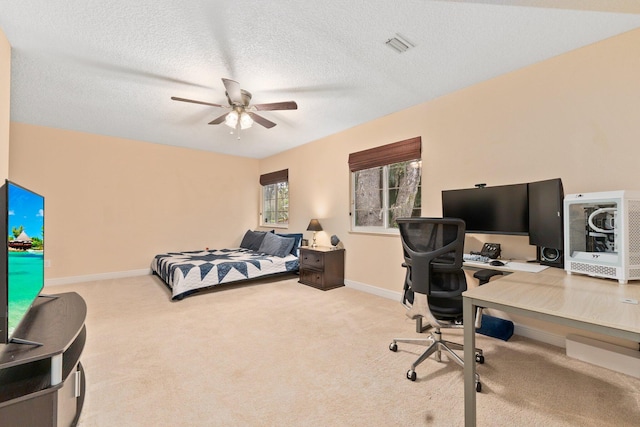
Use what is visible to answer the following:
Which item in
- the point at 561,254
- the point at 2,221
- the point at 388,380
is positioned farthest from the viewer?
the point at 561,254

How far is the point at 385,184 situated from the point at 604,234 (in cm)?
236

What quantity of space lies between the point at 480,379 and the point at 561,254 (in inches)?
45.9

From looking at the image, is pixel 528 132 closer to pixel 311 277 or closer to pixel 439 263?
pixel 439 263

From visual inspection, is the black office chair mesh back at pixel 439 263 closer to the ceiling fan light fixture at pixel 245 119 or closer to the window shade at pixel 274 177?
the ceiling fan light fixture at pixel 245 119

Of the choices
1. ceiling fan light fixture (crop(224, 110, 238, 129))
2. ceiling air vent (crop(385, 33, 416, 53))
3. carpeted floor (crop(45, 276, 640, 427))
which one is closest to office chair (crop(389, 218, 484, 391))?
carpeted floor (crop(45, 276, 640, 427))

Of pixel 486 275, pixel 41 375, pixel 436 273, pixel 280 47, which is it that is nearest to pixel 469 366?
pixel 436 273

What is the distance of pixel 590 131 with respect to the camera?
2191 mm

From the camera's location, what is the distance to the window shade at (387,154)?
133 inches

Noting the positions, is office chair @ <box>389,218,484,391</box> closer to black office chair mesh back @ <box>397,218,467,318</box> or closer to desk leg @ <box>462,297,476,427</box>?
black office chair mesh back @ <box>397,218,467,318</box>

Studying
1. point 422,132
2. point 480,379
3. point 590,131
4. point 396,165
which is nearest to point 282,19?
point 422,132

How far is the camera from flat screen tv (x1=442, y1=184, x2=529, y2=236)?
237 centimetres

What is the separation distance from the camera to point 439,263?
1851 mm

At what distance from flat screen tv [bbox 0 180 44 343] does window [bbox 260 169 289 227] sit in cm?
429

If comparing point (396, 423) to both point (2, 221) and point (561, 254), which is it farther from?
point (2, 221)
